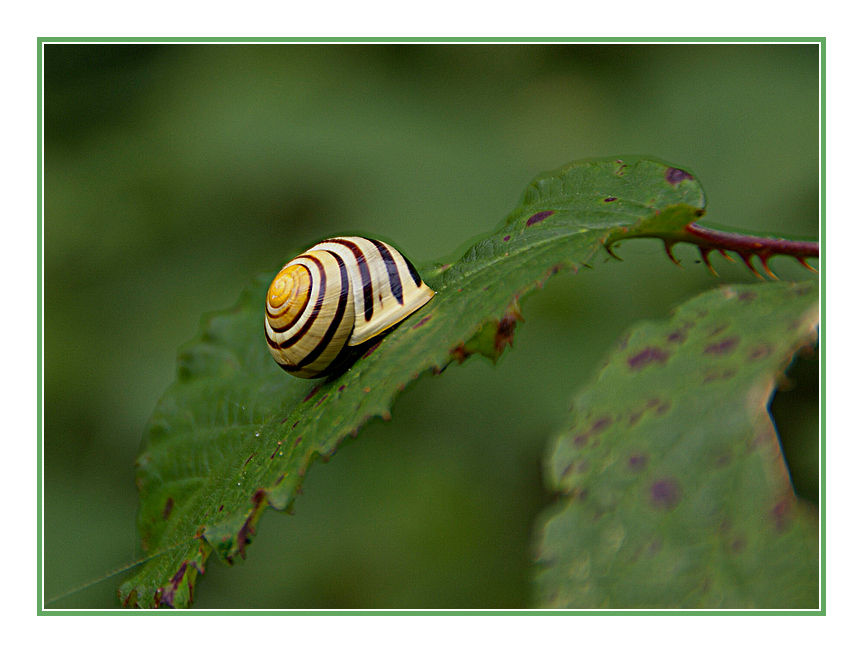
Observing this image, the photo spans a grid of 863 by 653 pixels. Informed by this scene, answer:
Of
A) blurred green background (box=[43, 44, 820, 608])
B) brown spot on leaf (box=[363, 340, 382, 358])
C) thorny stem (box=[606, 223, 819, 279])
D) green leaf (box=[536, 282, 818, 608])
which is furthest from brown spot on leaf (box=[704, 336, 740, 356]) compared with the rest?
blurred green background (box=[43, 44, 820, 608])

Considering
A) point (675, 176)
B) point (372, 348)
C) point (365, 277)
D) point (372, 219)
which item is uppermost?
point (372, 219)

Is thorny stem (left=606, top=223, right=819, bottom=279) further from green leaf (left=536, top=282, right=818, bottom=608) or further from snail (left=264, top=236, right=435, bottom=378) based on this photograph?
snail (left=264, top=236, right=435, bottom=378)

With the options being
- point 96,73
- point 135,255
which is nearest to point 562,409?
point 135,255

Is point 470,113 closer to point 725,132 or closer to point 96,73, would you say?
point 725,132

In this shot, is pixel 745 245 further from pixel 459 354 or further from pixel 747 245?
pixel 459 354

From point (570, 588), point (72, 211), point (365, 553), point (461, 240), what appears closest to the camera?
point (570, 588)

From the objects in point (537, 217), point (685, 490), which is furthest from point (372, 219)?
point (685, 490)

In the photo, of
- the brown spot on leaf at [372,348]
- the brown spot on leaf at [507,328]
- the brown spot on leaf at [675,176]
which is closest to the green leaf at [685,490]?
the brown spot on leaf at [507,328]
